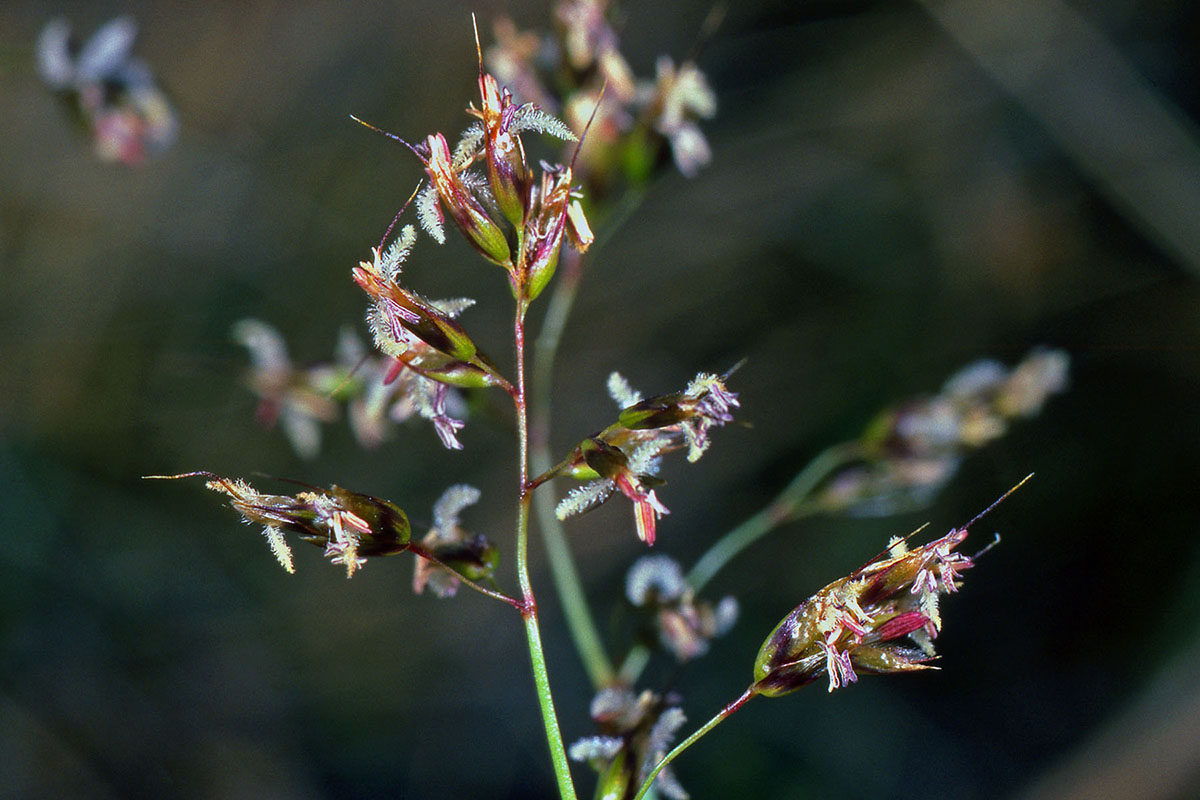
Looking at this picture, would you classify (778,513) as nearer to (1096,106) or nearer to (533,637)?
(533,637)

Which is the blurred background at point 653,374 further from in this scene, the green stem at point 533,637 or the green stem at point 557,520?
the green stem at point 533,637

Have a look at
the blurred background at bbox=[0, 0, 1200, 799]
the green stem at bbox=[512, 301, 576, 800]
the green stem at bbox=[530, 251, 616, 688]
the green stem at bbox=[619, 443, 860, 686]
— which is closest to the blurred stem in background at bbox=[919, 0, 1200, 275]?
the blurred background at bbox=[0, 0, 1200, 799]

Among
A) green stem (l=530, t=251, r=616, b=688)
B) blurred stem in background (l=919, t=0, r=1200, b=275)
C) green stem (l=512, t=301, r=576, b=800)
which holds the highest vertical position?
blurred stem in background (l=919, t=0, r=1200, b=275)

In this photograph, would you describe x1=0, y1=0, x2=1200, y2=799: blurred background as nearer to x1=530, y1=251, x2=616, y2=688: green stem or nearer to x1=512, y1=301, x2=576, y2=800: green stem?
x1=530, y1=251, x2=616, y2=688: green stem

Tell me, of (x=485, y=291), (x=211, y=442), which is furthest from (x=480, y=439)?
(x=211, y=442)

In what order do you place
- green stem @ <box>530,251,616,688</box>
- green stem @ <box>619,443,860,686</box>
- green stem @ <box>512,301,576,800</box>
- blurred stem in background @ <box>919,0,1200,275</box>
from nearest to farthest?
1. green stem @ <box>512,301,576,800</box>
2. green stem @ <box>619,443,860,686</box>
3. green stem @ <box>530,251,616,688</box>
4. blurred stem in background @ <box>919,0,1200,275</box>

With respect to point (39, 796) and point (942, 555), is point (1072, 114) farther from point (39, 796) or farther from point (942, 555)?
point (39, 796)

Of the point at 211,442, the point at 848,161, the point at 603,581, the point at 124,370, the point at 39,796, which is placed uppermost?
the point at 124,370

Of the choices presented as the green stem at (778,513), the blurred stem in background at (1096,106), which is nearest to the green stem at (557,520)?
the green stem at (778,513)
